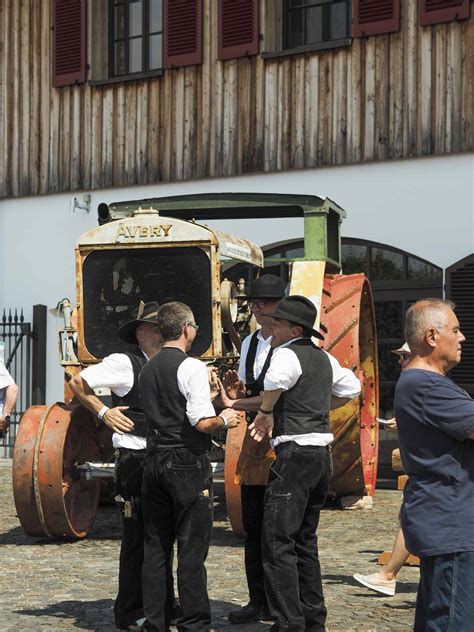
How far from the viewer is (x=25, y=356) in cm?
1659

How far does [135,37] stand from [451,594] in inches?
502

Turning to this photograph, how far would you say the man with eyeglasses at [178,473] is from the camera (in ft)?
20.0

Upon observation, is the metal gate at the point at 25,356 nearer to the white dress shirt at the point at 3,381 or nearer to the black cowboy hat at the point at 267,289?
the white dress shirt at the point at 3,381

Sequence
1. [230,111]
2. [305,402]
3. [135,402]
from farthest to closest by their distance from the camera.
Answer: [230,111], [135,402], [305,402]

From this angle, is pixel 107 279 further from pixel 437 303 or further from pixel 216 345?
pixel 437 303

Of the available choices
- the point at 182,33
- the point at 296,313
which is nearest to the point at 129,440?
the point at 296,313

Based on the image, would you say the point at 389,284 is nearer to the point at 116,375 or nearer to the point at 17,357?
the point at 17,357

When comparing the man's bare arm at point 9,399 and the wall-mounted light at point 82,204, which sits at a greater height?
the wall-mounted light at point 82,204

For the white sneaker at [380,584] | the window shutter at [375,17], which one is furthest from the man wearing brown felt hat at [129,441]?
the window shutter at [375,17]

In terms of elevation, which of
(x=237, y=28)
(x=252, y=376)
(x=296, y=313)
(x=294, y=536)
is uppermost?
(x=237, y=28)

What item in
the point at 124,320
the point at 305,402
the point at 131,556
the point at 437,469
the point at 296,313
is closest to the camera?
the point at 437,469

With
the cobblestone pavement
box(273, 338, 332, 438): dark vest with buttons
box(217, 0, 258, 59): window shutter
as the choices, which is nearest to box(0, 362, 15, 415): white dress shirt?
the cobblestone pavement

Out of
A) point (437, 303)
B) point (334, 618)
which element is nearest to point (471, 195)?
point (334, 618)

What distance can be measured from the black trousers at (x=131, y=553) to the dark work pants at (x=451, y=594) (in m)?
2.20
